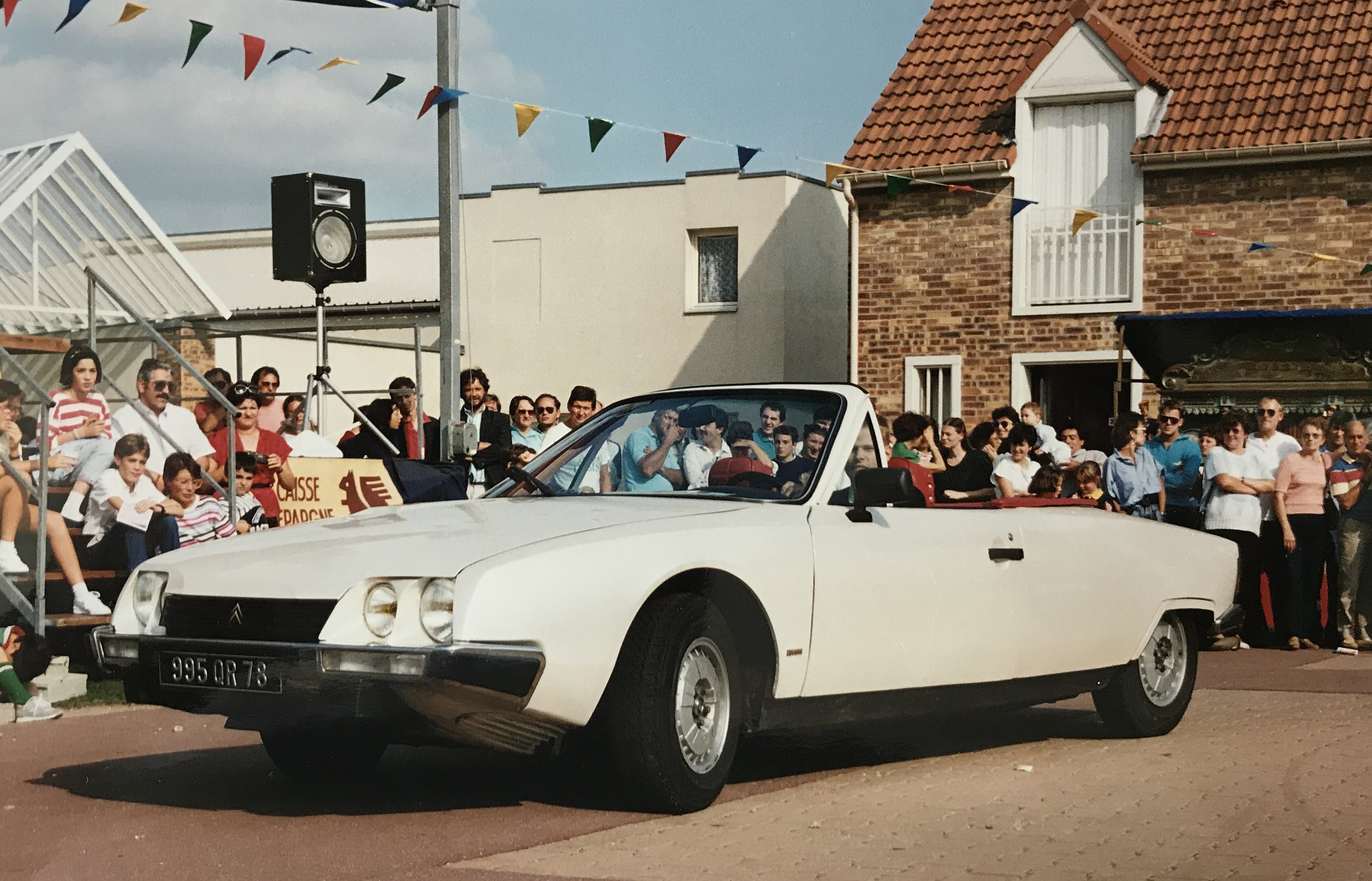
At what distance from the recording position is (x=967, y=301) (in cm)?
2448

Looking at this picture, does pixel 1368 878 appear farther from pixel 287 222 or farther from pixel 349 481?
pixel 287 222

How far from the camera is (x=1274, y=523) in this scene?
15125 millimetres

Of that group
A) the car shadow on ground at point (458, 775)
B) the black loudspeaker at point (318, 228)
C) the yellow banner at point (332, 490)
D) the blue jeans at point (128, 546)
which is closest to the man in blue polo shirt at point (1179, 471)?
the yellow banner at point (332, 490)

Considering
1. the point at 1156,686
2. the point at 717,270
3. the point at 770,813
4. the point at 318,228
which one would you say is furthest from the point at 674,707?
the point at 717,270

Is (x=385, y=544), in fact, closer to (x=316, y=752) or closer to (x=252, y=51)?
(x=316, y=752)

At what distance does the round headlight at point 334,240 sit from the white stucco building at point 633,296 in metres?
16.8

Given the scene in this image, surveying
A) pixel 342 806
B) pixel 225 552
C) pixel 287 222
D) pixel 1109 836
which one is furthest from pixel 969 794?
pixel 287 222

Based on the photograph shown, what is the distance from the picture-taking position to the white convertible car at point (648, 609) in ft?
20.2

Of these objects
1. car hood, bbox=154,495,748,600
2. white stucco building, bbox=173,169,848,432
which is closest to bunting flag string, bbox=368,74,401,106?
car hood, bbox=154,495,748,600

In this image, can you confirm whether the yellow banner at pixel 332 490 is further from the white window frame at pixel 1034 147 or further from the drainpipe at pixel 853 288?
the white window frame at pixel 1034 147

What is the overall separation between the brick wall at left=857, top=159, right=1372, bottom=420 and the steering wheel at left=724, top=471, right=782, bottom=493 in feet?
55.2

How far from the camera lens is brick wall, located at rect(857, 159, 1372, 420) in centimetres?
2261

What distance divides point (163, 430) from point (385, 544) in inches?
270

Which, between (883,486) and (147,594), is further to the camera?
(883,486)
